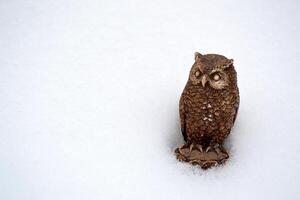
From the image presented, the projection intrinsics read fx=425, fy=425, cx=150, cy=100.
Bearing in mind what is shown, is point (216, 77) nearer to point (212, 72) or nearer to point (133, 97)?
point (212, 72)

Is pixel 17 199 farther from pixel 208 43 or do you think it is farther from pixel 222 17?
pixel 222 17

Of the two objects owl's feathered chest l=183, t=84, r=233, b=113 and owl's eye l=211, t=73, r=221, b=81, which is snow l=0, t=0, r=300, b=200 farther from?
owl's eye l=211, t=73, r=221, b=81


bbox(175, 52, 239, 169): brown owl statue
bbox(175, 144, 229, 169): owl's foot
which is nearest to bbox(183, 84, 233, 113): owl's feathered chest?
bbox(175, 52, 239, 169): brown owl statue

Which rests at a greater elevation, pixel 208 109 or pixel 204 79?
pixel 204 79

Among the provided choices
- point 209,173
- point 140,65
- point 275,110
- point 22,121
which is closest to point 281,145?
point 275,110

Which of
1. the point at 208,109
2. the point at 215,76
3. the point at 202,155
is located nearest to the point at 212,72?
the point at 215,76

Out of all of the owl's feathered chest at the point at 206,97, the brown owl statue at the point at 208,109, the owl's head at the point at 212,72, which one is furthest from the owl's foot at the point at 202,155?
the owl's head at the point at 212,72
